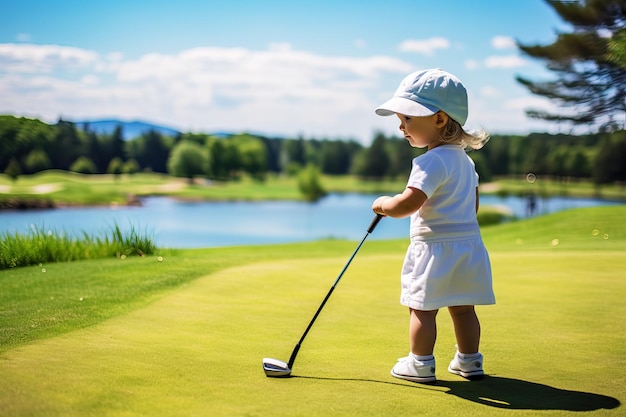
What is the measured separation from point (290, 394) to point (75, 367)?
951 millimetres

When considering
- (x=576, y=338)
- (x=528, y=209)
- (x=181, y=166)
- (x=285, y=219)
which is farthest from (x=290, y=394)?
(x=528, y=209)

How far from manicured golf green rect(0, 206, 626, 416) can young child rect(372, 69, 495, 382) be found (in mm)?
159

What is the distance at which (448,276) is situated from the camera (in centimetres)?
A: 315

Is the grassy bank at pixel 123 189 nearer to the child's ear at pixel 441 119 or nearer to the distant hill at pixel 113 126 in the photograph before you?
the distant hill at pixel 113 126

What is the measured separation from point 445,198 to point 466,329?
0.63 metres

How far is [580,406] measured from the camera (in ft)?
9.21

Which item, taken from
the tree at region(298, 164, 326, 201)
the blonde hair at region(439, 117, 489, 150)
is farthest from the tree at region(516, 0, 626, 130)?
the tree at region(298, 164, 326, 201)

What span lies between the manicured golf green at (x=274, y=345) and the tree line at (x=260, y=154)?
4119 millimetres

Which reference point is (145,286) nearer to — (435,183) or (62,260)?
(62,260)

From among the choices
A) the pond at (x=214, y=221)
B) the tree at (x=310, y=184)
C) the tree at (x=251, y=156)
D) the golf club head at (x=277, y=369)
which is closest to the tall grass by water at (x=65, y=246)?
the pond at (x=214, y=221)

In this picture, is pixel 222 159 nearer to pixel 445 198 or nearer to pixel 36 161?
pixel 36 161

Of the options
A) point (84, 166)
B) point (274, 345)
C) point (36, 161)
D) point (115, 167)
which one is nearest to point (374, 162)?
point (115, 167)

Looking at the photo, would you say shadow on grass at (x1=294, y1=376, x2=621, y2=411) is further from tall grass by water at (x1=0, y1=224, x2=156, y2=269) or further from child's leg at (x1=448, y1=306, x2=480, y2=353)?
tall grass by water at (x1=0, y1=224, x2=156, y2=269)

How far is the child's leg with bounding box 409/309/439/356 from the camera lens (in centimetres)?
316
